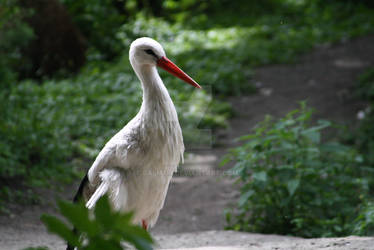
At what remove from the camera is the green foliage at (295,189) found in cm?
425

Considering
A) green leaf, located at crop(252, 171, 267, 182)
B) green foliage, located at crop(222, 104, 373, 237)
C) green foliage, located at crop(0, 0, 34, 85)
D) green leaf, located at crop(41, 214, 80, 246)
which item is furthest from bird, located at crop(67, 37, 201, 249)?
green foliage, located at crop(0, 0, 34, 85)

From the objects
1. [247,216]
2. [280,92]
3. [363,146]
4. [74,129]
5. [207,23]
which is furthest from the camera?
[207,23]

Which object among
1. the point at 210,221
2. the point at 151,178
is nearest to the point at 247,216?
the point at 210,221

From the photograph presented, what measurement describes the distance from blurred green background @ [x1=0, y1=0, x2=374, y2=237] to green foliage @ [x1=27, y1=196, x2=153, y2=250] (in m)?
2.81

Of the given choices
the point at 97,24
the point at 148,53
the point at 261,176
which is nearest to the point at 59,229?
the point at 148,53

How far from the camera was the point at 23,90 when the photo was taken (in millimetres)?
7328

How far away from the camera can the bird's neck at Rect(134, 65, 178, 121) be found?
3.23 metres

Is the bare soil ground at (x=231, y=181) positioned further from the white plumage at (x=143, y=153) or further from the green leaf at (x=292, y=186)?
the white plumage at (x=143, y=153)

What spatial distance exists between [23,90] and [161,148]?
4744 mm

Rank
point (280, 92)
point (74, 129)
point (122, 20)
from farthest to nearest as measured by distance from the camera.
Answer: point (122, 20) < point (280, 92) < point (74, 129)

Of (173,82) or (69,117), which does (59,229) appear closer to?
(69,117)

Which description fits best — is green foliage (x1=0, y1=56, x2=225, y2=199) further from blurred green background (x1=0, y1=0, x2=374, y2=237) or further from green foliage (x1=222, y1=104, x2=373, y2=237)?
green foliage (x1=222, y1=104, x2=373, y2=237)

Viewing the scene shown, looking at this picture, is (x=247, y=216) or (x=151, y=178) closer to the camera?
(x=151, y=178)

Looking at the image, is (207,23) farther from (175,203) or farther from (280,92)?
(175,203)
